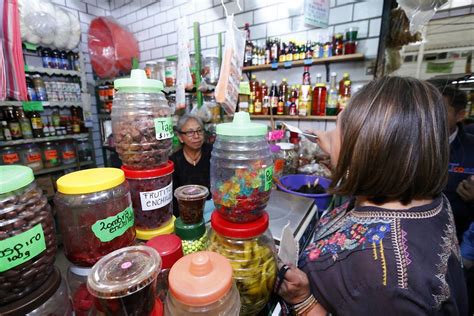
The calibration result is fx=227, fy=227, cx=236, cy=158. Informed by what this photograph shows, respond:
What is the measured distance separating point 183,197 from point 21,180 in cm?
37

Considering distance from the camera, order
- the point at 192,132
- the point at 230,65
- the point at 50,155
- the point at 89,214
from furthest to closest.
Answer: the point at 50,155 < the point at 192,132 < the point at 230,65 < the point at 89,214

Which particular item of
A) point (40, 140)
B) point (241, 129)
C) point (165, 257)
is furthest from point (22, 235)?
point (40, 140)

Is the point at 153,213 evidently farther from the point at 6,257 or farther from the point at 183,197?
the point at 6,257

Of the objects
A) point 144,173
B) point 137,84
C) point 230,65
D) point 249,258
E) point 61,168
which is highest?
point 230,65

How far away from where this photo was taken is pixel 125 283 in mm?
345

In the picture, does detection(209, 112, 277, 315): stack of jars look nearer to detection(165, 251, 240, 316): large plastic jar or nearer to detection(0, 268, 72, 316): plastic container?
detection(165, 251, 240, 316): large plastic jar

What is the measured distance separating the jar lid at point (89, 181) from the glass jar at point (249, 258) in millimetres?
296

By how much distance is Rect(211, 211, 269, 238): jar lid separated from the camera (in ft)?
2.03

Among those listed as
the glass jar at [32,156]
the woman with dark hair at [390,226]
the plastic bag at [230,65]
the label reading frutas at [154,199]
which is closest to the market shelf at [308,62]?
the plastic bag at [230,65]

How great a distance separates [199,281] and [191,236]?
30 centimetres

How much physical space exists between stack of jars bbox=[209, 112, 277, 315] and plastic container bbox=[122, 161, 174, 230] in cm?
16

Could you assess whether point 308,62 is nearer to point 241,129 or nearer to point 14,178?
point 241,129

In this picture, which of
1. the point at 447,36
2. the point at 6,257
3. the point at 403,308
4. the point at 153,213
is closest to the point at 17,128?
the point at 153,213

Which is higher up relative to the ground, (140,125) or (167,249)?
(140,125)
